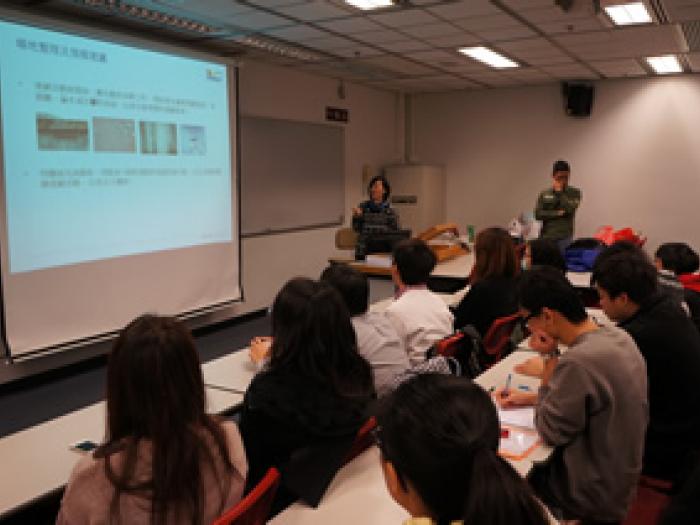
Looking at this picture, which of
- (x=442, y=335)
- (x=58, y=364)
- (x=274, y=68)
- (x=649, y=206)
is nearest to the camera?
(x=442, y=335)

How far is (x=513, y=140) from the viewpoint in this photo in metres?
7.89

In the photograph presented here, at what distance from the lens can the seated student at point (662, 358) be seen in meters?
2.11

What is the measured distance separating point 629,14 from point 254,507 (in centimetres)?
439

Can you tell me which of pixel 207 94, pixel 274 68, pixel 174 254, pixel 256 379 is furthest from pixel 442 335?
pixel 274 68

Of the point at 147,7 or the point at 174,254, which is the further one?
the point at 174,254

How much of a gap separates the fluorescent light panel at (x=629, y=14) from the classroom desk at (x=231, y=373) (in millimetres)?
3481

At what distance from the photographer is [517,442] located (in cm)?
183

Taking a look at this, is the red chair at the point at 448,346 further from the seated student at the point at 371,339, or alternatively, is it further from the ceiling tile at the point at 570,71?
the ceiling tile at the point at 570,71

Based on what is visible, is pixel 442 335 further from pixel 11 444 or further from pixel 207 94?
pixel 207 94

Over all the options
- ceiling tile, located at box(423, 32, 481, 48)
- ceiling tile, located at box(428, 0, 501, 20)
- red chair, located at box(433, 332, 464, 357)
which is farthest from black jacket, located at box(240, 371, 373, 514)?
ceiling tile, located at box(423, 32, 481, 48)

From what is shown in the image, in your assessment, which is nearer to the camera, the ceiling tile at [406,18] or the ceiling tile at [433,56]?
the ceiling tile at [406,18]

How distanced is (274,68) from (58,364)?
3623 millimetres

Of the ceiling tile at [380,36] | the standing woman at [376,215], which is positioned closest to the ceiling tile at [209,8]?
the ceiling tile at [380,36]

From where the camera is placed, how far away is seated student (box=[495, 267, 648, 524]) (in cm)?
172
